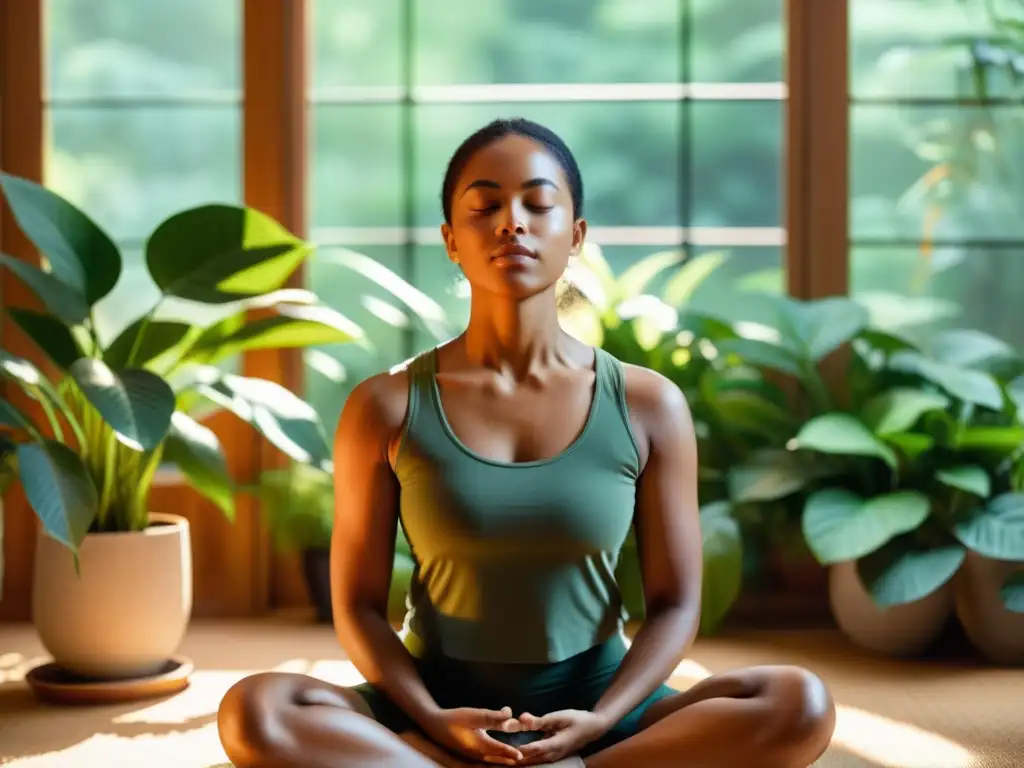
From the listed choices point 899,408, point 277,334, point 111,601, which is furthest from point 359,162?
point 899,408

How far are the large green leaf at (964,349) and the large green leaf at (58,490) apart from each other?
189 centimetres

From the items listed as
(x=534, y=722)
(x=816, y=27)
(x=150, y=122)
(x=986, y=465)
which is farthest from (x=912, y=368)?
(x=150, y=122)

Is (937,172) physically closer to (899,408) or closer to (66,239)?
(899,408)

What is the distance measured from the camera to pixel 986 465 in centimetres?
305

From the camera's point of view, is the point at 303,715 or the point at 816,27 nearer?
the point at 303,715

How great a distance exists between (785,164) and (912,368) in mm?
735

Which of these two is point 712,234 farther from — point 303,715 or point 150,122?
point 303,715

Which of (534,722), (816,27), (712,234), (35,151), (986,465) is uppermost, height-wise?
(816,27)

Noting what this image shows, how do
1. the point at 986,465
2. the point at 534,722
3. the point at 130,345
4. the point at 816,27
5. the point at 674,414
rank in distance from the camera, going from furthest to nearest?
the point at 816,27 < the point at 986,465 < the point at 130,345 < the point at 674,414 < the point at 534,722

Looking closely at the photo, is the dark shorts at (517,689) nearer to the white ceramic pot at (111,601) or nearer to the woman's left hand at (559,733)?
the woman's left hand at (559,733)

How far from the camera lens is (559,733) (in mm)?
1701

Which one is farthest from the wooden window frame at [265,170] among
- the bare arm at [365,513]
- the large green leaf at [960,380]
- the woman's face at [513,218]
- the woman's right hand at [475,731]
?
the woman's right hand at [475,731]

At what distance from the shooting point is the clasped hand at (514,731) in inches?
66.0

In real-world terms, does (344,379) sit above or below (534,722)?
above
